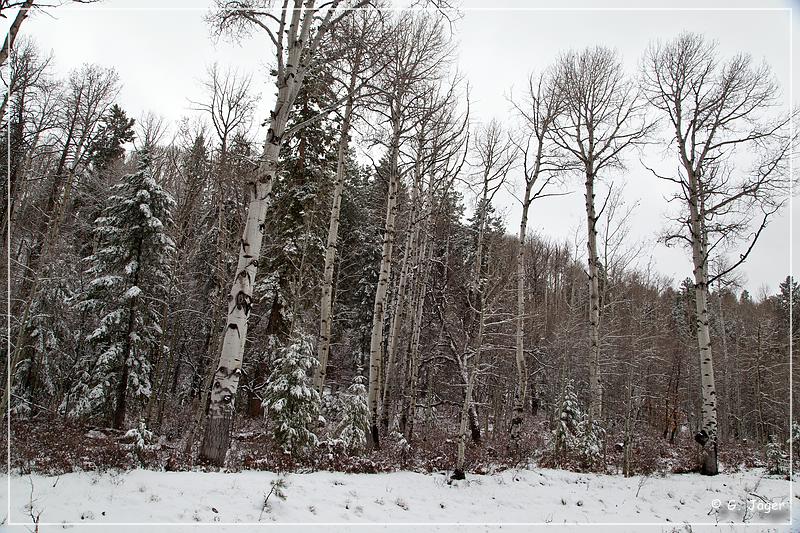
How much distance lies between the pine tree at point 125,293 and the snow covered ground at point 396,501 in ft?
34.4

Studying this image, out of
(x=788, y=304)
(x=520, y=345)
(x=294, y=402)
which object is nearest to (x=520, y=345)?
(x=520, y=345)

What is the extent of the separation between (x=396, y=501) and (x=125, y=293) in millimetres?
12857

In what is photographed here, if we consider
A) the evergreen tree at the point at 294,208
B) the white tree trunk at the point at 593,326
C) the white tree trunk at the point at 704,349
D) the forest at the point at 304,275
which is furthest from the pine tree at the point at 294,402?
the white tree trunk at the point at 704,349

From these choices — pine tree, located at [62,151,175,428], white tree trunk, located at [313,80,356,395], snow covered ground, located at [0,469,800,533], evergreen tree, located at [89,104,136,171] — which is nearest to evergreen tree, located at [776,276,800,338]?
snow covered ground, located at [0,469,800,533]

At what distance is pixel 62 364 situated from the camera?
54.3 ft

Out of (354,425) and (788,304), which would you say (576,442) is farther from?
(788,304)

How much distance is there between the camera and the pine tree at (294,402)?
391 inches

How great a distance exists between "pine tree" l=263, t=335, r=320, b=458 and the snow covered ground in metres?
2.51

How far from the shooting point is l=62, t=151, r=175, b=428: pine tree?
1491cm

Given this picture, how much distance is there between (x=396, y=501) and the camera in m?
6.76

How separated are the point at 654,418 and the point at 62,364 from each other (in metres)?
33.6

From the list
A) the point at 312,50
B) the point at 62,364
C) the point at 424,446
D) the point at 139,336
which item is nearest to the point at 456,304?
the point at 424,446

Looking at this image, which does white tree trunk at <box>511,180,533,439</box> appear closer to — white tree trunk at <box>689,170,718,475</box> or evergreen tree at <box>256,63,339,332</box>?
white tree trunk at <box>689,170,718,475</box>

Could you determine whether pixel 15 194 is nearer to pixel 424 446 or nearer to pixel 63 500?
pixel 63 500
